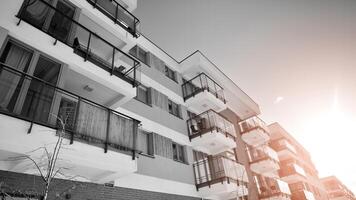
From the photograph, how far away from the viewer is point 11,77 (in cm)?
657

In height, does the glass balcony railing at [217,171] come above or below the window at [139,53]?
below

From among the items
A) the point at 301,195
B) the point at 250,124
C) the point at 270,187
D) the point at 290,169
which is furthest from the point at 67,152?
the point at 290,169

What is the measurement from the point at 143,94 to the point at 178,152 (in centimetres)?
459

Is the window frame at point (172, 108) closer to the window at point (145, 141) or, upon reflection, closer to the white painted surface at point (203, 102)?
the white painted surface at point (203, 102)

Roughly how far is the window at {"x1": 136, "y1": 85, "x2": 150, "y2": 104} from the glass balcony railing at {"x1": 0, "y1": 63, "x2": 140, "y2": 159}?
5.95 m

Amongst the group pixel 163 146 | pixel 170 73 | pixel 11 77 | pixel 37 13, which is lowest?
pixel 11 77

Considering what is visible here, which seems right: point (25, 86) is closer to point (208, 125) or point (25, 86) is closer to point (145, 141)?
point (145, 141)

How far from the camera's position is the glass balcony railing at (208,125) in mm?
16844

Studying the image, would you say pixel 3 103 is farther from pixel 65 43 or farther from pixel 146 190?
pixel 146 190

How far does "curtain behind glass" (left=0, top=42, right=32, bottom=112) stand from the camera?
20.8 feet

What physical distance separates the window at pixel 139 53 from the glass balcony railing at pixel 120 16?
2201 mm

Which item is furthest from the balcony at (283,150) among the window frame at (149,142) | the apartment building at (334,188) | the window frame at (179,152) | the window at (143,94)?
the apartment building at (334,188)

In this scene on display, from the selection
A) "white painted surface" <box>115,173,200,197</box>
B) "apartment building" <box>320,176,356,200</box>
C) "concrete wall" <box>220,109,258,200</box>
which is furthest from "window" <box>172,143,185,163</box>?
"apartment building" <box>320,176,356,200</box>

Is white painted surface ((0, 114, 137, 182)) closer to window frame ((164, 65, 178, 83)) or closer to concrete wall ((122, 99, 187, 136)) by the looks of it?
concrete wall ((122, 99, 187, 136))
